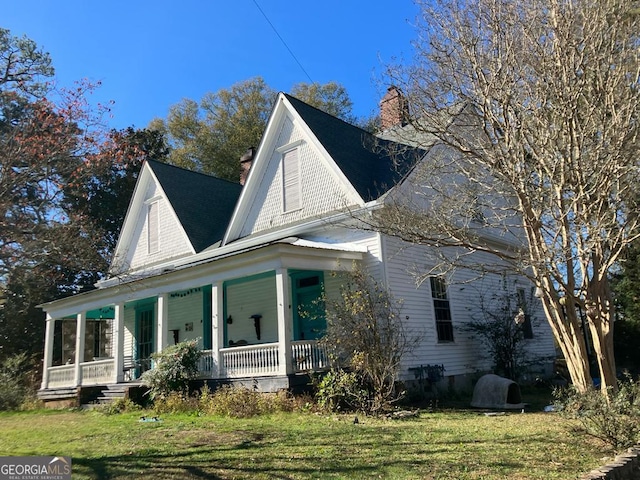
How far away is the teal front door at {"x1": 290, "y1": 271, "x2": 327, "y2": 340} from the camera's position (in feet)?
44.9

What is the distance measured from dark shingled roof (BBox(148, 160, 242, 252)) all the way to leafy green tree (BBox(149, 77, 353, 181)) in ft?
44.4

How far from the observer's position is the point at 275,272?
12.7 meters

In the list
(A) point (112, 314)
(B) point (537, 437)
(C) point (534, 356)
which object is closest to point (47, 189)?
(B) point (537, 437)

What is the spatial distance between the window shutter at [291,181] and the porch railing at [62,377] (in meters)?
8.43

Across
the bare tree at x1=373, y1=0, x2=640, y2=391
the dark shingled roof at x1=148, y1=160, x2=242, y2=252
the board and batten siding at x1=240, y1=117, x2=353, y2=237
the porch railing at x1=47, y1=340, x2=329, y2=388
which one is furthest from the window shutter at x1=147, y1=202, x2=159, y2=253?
the bare tree at x1=373, y1=0, x2=640, y2=391

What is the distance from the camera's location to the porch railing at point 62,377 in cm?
1610

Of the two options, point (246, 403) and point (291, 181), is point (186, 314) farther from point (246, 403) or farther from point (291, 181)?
point (246, 403)

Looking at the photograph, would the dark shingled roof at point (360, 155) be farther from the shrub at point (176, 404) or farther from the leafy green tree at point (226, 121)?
the leafy green tree at point (226, 121)

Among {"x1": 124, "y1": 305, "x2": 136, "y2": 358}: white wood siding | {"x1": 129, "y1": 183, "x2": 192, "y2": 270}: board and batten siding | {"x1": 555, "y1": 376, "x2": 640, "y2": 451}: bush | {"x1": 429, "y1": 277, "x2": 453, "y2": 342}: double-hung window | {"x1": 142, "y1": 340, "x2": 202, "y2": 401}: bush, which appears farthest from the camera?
{"x1": 124, "y1": 305, "x2": 136, "y2": 358}: white wood siding

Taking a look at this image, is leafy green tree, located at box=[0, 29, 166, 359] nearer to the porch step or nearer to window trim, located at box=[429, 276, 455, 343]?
the porch step

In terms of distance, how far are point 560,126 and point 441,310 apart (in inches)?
287

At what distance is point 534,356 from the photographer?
57.2 feet

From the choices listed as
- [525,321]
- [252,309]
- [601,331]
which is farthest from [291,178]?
[601,331]

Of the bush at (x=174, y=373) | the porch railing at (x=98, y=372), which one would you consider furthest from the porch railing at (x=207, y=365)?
the porch railing at (x=98, y=372)
